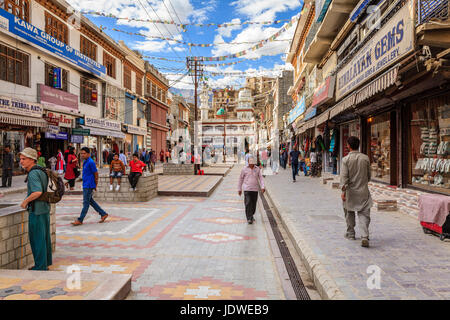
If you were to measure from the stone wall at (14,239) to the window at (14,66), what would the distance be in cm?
1584

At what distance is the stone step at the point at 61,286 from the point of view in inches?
125

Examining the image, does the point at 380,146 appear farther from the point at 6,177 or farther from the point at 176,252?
the point at 6,177

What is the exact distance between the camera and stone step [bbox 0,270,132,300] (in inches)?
125

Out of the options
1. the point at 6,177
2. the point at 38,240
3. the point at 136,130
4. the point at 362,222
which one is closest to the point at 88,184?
the point at 38,240

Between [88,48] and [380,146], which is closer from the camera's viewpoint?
[380,146]

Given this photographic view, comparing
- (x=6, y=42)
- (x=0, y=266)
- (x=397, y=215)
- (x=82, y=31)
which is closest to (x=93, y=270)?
(x=0, y=266)

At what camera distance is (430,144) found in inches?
305

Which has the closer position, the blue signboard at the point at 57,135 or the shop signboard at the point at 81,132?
the blue signboard at the point at 57,135

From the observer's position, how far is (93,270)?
4535mm

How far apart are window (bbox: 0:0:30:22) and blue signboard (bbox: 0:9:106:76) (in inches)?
20.1

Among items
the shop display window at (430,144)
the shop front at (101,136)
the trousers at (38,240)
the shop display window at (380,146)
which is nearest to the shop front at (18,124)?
the shop front at (101,136)

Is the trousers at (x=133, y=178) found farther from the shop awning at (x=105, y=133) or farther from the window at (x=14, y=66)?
the shop awning at (x=105, y=133)

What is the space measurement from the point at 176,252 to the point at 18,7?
1872cm

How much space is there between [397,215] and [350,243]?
3.26m
